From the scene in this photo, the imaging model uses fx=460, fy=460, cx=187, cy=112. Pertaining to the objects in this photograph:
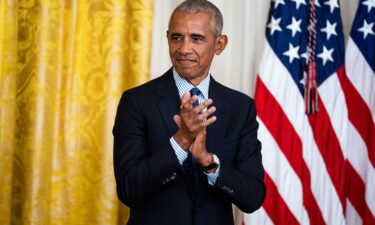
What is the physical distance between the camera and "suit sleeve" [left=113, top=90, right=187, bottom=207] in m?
1.49

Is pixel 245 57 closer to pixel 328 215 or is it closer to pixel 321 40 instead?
pixel 321 40

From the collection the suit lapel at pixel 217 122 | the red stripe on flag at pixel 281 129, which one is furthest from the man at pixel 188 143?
the red stripe on flag at pixel 281 129

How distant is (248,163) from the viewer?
5.64 ft

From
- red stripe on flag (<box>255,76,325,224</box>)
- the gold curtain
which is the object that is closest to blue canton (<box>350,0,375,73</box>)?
red stripe on flag (<box>255,76,325,224</box>)

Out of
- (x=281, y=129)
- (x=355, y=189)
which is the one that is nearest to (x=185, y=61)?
(x=281, y=129)

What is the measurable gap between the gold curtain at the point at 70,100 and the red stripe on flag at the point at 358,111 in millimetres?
1290

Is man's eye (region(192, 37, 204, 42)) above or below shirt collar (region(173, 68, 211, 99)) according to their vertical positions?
above

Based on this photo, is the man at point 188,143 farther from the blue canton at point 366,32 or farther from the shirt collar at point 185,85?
the blue canton at point 366,32

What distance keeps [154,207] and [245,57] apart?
1.81 m

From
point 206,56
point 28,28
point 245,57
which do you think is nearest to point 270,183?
point 245,57

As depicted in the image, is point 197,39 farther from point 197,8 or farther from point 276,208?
point 276,208

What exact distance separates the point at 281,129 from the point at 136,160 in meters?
1.54

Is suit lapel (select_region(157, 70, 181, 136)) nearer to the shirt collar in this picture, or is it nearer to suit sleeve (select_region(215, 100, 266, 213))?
the shirt collar

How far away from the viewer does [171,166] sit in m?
1.48
